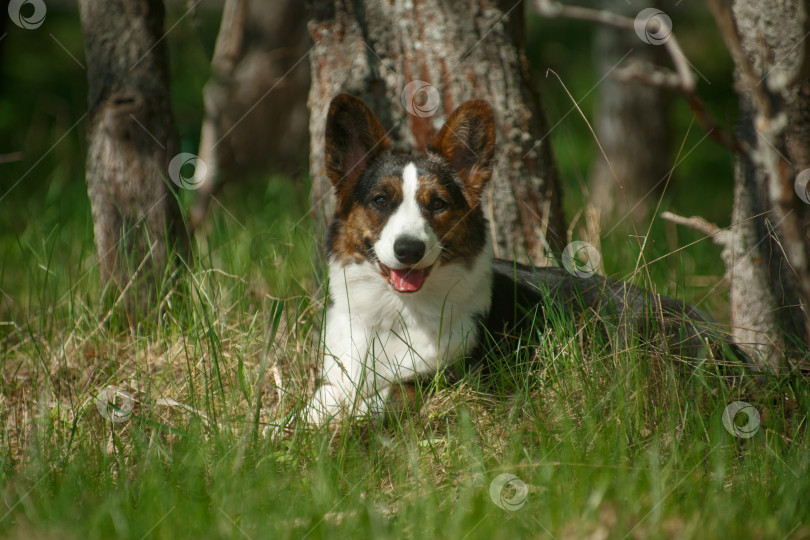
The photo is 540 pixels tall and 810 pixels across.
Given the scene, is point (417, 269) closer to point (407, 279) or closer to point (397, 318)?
point (407, 279)

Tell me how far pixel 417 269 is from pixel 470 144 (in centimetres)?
72

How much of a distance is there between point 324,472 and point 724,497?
4.18ft

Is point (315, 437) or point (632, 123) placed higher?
point (632, 123)

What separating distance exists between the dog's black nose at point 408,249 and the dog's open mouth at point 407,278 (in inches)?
4.2

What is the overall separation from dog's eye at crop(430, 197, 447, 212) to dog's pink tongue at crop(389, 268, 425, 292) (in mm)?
307

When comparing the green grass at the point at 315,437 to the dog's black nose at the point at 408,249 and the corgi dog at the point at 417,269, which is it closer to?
the corgi dog at the point at 417,269

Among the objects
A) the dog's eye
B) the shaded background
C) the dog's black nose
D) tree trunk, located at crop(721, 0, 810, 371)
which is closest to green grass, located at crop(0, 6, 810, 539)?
the shaded background

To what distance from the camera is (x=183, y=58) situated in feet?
40.1

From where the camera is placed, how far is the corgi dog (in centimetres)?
333

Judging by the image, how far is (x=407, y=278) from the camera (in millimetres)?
3334

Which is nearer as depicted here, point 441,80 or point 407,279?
point 407,279

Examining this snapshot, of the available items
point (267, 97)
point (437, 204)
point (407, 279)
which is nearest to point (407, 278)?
point (407, 279)

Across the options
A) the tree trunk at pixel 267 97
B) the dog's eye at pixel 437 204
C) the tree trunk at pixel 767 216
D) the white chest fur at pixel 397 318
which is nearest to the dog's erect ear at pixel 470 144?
the dog's eye at pixel 437 204

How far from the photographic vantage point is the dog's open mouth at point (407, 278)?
3.33 m
